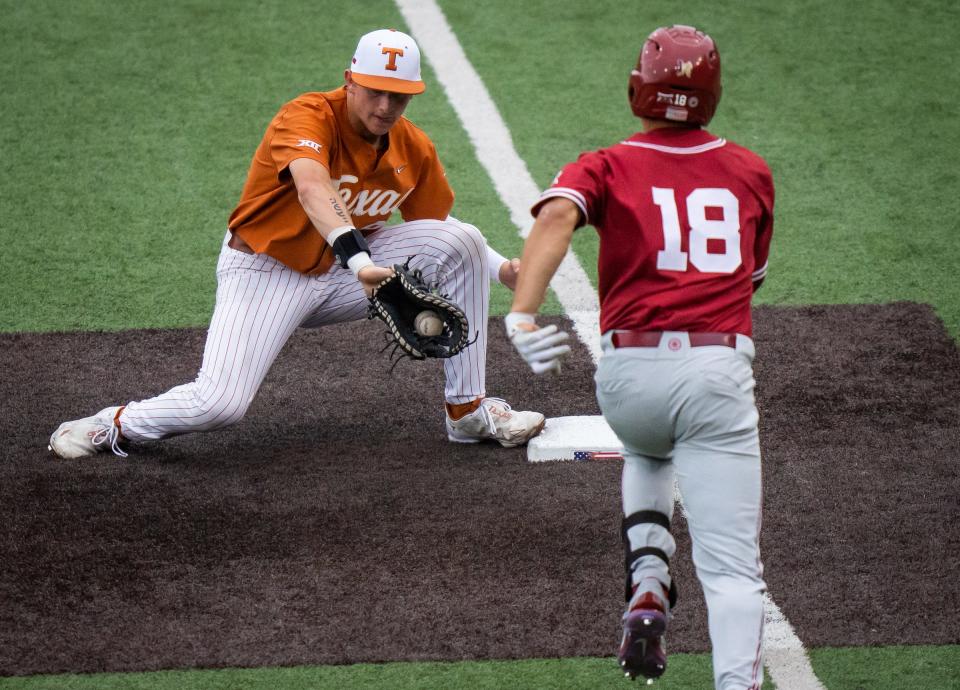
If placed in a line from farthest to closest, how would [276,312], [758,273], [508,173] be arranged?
[508,173] < [276,312] < [758,273]

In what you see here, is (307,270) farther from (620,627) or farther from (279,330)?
(620,627)

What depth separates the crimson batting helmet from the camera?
3414mm

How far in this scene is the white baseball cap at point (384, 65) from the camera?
4824 millimetres

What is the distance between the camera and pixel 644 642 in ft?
11.0

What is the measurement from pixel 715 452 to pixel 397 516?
1.55 m

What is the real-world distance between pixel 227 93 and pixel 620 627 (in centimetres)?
539

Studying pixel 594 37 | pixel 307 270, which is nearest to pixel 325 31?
pixel 594 37

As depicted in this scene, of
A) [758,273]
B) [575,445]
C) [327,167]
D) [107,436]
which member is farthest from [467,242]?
[758,273]

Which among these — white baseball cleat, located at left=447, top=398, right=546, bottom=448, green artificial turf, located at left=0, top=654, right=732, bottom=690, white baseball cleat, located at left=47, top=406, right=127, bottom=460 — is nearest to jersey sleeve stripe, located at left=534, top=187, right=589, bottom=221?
green artificial turf, located at left=0, top=654, right=732, bottom=690

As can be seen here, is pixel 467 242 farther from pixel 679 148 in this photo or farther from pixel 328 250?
pixel 679 148

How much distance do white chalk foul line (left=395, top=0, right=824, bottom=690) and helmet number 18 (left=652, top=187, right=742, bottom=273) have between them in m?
1.14

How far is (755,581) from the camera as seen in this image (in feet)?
10.8

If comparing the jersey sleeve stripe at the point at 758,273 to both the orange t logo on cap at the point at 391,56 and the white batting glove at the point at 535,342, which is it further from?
the orange t logo on cap at the point at 391,56

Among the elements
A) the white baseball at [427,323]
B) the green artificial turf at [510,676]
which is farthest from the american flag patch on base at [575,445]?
the green artificial turf at [510,676]
